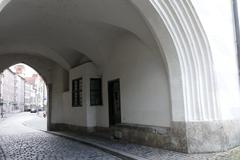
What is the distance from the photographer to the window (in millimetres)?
12117

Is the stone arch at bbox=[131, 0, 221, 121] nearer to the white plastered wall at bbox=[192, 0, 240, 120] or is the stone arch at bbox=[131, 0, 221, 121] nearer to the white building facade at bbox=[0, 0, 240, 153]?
the white building facade at bbox=[0, 0, 240, 153]

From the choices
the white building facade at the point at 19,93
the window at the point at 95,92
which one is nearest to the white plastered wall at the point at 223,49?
the window at the point at 95,92

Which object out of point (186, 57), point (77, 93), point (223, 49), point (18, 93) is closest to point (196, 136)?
point (186, 57)

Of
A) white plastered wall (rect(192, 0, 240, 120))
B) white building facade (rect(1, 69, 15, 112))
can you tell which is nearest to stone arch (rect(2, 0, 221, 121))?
white plastered wall (rect(192, 0, 240, 120))

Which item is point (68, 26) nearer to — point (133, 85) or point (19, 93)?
point (133, 85)

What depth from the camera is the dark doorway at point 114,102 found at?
1060 centimetres

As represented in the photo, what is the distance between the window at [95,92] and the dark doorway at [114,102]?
41.6 inches

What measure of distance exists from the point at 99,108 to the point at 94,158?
570cm

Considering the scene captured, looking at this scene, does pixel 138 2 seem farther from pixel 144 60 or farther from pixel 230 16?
pixel 230 16

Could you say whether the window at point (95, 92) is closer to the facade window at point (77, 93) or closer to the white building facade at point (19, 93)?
the facade window at point (77, 93)

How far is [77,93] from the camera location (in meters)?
13.4

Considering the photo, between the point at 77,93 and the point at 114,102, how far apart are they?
307 cm

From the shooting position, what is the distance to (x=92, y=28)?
966 centimetres

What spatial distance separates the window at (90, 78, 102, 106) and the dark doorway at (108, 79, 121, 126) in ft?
3.46
